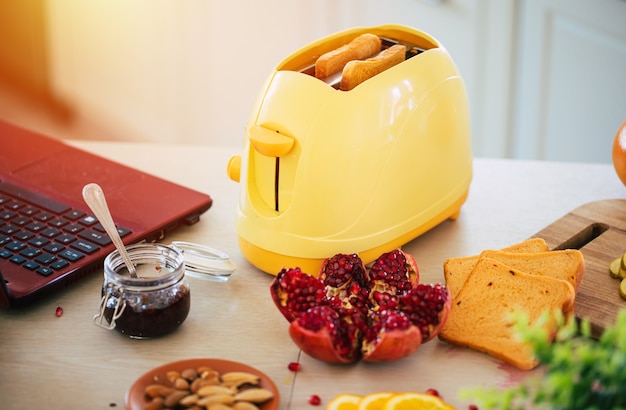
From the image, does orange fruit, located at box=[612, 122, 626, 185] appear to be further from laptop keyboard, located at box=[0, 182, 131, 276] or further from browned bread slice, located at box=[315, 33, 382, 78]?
laptop keyboard, located at box=[0, 182, 131, 276]

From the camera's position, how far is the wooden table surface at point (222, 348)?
2.84 feet

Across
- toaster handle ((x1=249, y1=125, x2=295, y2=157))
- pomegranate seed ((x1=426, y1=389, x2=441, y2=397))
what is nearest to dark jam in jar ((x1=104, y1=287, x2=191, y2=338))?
toaster handle ((x1=249, y1=125, x2=295, y2=157))

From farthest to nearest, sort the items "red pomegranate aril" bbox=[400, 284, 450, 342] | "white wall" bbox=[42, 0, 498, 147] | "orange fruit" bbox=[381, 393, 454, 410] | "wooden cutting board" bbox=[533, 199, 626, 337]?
"white wall" bbox=[42, 0, 498, 147] < "wooden cutting board" bbox=[533, 199, 626, 337] < "red pomegranate aril" bbox=[400, 284, 450, 342] < "orange fruit" bbox=[381, 393, 454, 410]

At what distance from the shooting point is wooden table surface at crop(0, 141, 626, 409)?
0.86m

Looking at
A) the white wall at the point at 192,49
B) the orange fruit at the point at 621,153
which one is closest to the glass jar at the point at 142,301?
the orange fruit at the point at 621,153

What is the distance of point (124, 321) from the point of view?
0.94 meters

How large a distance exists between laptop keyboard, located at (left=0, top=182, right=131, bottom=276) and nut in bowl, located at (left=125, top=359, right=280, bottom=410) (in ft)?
0.90

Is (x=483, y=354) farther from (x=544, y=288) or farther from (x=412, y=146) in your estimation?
(x=412, y=146)

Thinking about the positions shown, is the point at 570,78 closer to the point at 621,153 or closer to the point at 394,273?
the point at 621,153

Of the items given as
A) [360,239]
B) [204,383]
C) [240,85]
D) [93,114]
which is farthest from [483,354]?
[93,114]

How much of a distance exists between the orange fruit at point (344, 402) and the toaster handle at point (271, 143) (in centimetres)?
Answer: 34

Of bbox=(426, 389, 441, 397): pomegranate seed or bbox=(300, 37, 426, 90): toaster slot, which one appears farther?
bbox=(300, 37, 426, 90): toaster slot

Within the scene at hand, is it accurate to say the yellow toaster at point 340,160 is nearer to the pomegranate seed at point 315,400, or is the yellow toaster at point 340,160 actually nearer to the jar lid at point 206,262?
the jar lid at point 206,262

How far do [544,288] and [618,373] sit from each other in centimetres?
40
